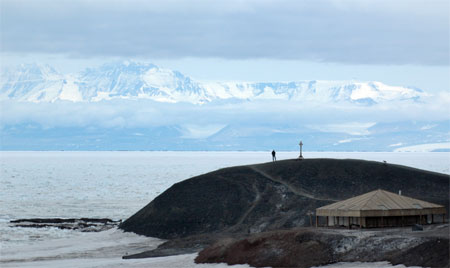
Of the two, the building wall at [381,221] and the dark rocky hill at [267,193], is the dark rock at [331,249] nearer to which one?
the building wall at [381,221]

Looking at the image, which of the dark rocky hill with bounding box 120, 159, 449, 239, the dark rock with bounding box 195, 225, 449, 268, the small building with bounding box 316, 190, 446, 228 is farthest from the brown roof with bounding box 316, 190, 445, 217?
the dark rocky hill with bounding box 120, 159, 449, 239

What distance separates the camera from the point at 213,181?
9775 centimetres

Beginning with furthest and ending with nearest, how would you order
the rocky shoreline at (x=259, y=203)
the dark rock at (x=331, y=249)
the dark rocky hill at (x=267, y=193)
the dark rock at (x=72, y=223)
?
the dark rock at (x=72, y=223), the dark rocky hill at (x=267, y=193), the rocky shoreline at (x=259, y=203), the dark rock at (x=331, y=249)

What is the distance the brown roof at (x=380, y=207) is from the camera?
61.8 meters

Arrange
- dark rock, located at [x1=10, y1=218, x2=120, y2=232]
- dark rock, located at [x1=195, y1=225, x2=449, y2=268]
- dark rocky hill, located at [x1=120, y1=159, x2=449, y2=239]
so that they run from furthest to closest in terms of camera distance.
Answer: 1. dark rock, located at [x1=10, y1=218, x2=120, y2=232]
2. dark rocky hill, located at [x1=120, y1=159, x2=449, y2=239]
3. dark rock, located at [x1=195, y1=225, x2=449, y2=268]

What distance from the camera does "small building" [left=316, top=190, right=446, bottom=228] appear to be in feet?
203

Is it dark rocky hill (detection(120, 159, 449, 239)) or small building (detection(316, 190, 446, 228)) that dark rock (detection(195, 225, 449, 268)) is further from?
dark rocky hill (detection(120, 159, 449, 239))

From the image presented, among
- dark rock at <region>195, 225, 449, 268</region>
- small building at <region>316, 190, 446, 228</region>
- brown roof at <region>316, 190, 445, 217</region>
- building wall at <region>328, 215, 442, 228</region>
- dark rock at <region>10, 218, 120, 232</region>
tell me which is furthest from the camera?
dark rock at <region>10, 218, 120, 232</region>

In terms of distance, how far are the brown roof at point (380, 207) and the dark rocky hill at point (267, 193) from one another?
51.2 feet

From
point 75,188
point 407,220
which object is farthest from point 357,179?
point 75,188

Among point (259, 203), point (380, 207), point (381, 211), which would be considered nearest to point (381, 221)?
point (381, 211)

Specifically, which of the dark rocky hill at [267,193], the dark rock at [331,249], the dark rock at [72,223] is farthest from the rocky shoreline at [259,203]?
the dark rock at [72,223]

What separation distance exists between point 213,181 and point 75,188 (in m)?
88.3

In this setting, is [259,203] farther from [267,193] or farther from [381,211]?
[381,211]
